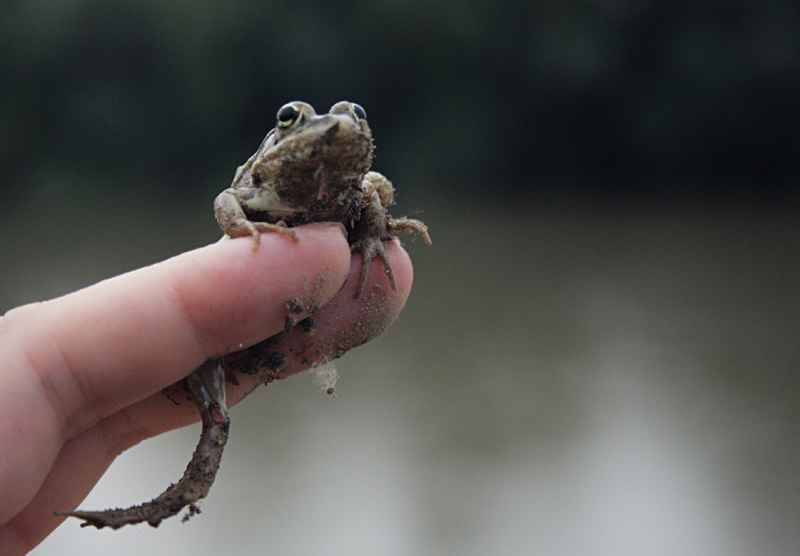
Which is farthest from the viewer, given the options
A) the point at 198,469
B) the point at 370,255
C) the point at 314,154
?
the point at 370,255

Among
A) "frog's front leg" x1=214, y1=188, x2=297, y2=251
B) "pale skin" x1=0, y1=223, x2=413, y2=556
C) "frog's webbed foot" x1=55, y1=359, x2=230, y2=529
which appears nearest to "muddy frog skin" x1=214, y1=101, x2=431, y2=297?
"frog's front leg" x1=214, y1=188, x2=297, y2=251

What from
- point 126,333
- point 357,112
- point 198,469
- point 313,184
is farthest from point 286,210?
point 198,469

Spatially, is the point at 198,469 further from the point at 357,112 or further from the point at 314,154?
the point at 357,112

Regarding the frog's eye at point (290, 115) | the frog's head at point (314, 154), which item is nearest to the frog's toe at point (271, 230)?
the frog's head at point (314, 154)

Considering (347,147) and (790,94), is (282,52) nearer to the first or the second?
(790,94)

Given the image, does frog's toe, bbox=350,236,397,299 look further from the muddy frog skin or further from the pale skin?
the pale skin

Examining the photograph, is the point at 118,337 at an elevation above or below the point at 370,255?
below

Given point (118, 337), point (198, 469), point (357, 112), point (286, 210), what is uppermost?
point (357, 112)

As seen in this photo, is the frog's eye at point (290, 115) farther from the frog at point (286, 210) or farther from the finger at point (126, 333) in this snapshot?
the finger at point (126, 333)

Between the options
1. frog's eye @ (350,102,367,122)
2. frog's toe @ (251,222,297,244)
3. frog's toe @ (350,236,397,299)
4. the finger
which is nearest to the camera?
the finger
